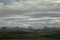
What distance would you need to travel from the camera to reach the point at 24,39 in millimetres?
5875

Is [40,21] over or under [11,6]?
under

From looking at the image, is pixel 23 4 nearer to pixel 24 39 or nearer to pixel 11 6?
pixel 11 6

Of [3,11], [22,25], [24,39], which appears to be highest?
[3,11]

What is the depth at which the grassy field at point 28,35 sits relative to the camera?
5.67m

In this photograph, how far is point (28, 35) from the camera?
5.74m

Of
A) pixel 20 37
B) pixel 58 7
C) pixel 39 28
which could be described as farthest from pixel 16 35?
pixel 58 7

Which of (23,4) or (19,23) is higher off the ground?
(23,4)

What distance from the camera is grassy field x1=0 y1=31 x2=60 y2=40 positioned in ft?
18.6

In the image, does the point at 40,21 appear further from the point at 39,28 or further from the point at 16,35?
the point at 16,35

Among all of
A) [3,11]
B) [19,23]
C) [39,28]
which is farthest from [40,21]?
[3,11]

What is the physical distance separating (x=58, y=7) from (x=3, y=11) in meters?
1.38

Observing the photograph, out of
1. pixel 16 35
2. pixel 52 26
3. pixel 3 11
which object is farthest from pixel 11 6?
pixel 52 26

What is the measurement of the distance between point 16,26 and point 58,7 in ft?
3.82

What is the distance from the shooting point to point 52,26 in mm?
5758
